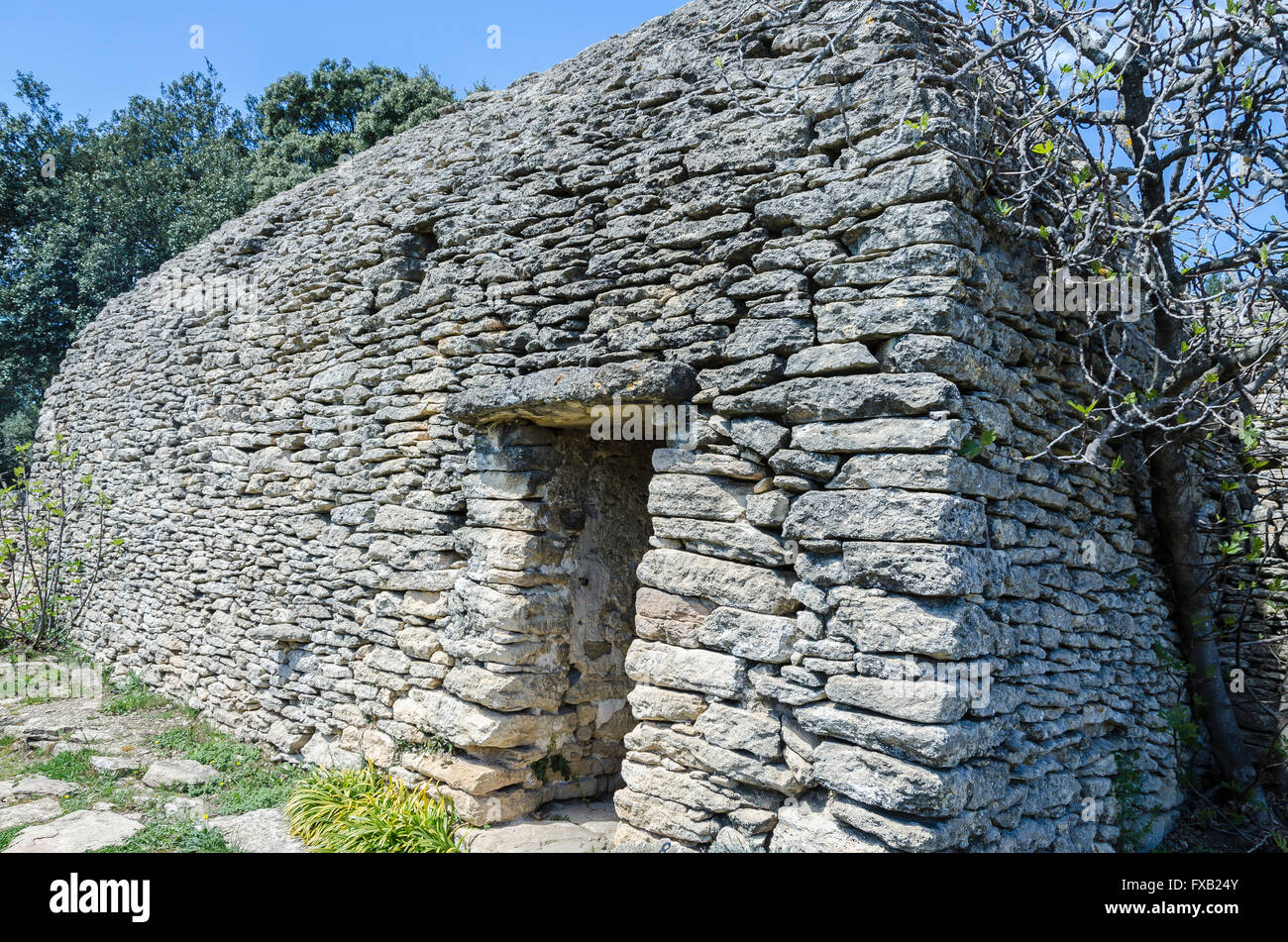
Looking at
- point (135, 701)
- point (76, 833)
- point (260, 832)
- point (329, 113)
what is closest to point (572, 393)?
point (260, 832)

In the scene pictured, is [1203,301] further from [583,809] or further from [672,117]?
[583,809]

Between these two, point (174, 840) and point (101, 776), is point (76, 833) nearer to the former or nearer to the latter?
point (174, 840)

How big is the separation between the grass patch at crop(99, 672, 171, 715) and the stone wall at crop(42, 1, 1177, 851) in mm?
1858

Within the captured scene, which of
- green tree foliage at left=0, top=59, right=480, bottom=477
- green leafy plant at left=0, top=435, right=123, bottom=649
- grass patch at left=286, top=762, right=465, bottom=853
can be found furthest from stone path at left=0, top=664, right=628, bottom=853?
green tree foliage at left=0, top=59, right=480, bottom=477

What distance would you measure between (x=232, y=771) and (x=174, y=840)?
127 cm

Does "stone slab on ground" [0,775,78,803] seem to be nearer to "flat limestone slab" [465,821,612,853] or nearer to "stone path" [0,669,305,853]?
"stone path" [0,669,305,853]

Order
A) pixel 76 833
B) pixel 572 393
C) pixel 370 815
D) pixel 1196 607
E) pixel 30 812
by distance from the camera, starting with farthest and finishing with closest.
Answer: pixel 30 812 < pixel 76 833 < pixel 1196 607 < pixel 370 815 < pixel 572 393

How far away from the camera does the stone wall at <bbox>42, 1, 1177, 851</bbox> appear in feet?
9.79

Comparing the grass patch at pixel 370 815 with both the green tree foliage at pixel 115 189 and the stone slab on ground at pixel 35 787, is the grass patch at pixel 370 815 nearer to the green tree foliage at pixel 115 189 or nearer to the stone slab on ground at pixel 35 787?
the stone slab on ground at pixel 35 787

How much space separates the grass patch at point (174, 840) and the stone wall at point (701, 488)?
0.94m

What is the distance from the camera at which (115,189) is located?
1659cm

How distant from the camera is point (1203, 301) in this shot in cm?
340

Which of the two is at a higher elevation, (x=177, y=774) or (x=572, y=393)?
(x=572, y=393)
